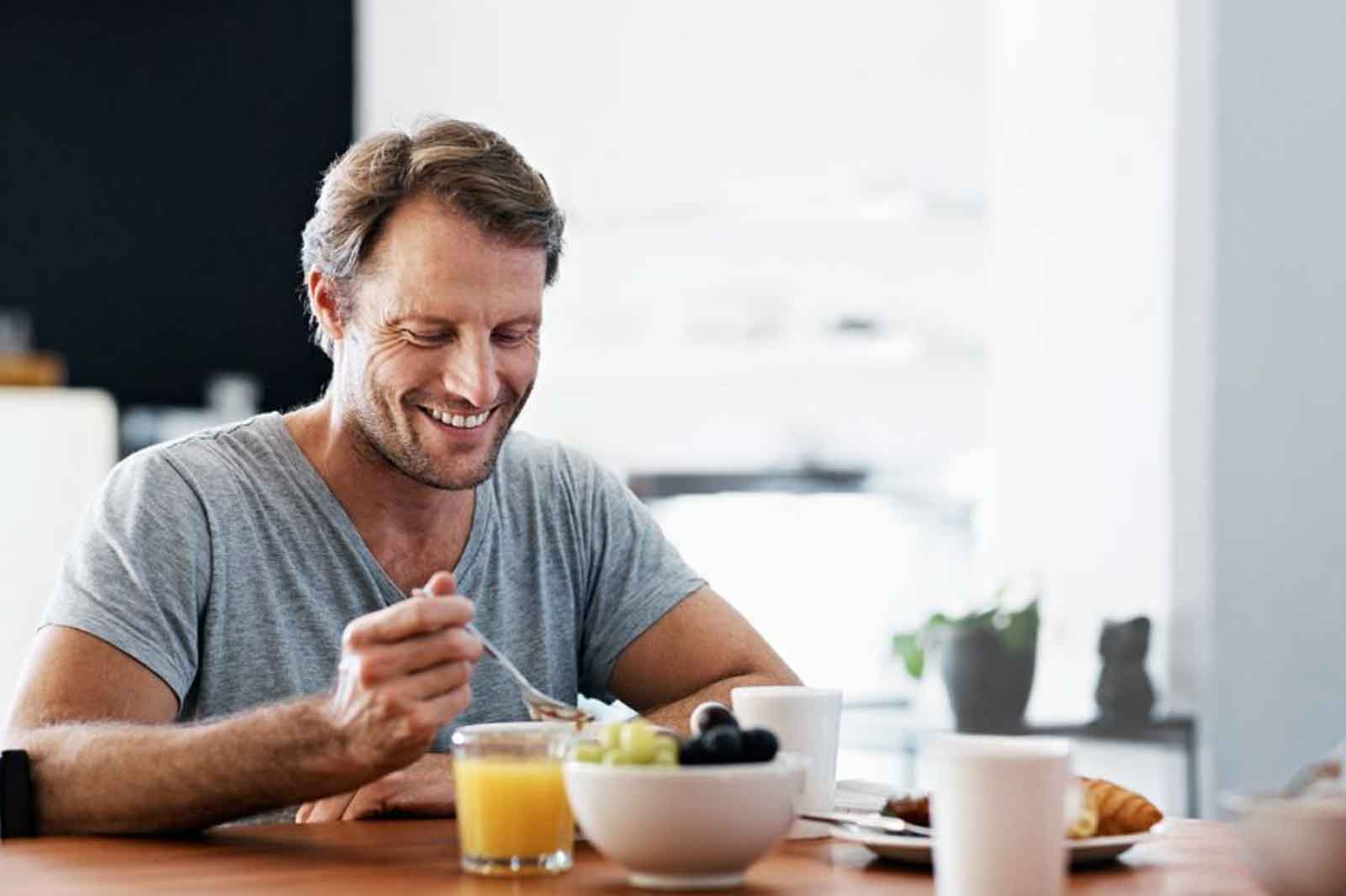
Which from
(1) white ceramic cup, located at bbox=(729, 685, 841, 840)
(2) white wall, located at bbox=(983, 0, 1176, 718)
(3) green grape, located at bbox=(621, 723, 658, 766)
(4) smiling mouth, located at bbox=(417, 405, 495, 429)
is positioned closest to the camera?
(3) green grape, located at bbox=(621, 723, 658, 766)

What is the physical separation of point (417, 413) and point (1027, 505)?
2123 mm

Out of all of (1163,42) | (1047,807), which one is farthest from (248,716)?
(1163,42)

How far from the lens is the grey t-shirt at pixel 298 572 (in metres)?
2.11

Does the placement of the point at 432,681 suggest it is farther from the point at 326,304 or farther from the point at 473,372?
the point at 326,304

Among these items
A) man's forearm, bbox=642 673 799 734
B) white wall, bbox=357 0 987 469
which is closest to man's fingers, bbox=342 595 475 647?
man's forearm, bbox=642 673 799 734

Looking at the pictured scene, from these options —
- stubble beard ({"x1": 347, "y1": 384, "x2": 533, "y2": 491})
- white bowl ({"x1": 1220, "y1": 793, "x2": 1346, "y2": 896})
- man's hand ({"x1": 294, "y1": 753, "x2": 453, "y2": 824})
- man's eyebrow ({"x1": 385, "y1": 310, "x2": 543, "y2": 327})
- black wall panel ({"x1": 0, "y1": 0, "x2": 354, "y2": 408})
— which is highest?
black wall panel ({"x1": 0, "y1": 0, "x2": 354, "y2": 408})

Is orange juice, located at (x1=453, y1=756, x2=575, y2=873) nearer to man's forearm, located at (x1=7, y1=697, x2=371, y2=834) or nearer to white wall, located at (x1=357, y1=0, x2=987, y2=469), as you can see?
man's forearm, located at (x1=7, y1=697, x2=371, y2=834)

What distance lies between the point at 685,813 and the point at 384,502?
978 mm

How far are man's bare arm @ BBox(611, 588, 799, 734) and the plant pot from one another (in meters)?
1.22

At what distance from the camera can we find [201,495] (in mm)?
2209

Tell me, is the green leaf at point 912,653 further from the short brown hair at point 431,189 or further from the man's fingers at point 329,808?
the man's fingers at point 329,808

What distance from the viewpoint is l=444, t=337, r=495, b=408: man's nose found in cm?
218

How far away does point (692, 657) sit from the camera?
240 centimetres

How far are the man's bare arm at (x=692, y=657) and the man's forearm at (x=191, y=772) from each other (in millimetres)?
649
